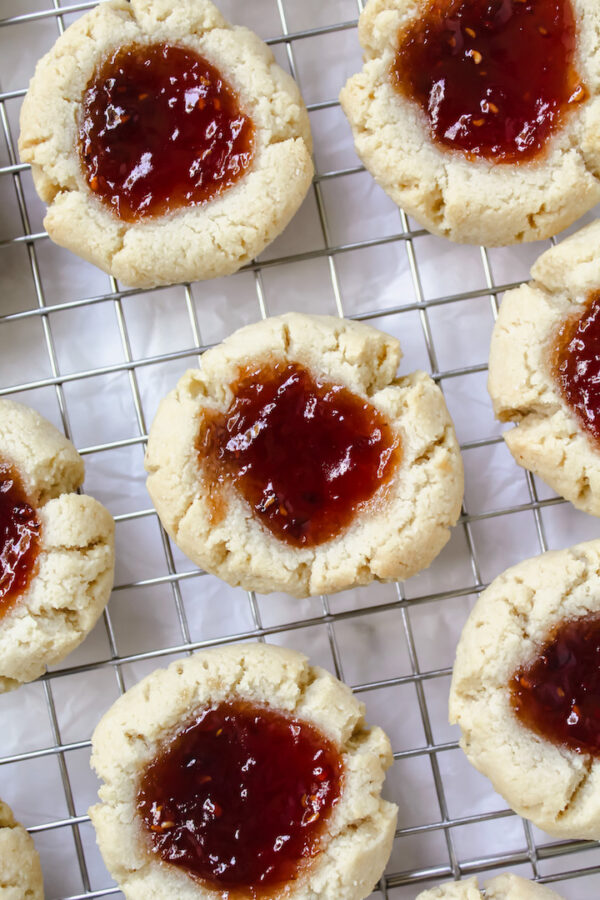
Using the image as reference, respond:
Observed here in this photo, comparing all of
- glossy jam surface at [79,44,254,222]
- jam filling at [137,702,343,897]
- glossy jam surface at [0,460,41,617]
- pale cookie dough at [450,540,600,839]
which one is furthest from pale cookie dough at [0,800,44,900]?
glossy jam surface at [79,44,254,222]

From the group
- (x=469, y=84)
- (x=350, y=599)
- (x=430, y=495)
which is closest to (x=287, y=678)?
(x=350, y=599)

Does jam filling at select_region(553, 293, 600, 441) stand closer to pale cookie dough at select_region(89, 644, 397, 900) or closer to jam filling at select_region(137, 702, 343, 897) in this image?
pale cookie dough at select_region(89, 644, 397, 900)

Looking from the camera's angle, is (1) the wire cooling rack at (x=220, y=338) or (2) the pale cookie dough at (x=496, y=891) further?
(1) the wire cooling rack at (x=220, y=338)

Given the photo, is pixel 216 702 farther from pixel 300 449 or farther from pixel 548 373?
pixel 548 373

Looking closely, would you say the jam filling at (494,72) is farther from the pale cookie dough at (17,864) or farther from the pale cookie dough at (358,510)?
the pale cookie dough at (17,864)

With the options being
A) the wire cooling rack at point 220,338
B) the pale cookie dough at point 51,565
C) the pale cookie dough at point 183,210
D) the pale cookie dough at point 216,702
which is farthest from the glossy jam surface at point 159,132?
the pale cookie dough at point 216,702
